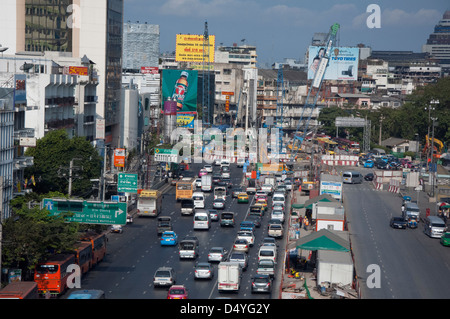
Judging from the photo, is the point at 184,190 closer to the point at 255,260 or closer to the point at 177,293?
the point at 255,260

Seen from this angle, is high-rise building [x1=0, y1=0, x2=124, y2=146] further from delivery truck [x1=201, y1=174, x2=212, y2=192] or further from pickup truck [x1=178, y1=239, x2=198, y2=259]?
pickup truck [x1=178, y1=239, x2=198, y2=259]

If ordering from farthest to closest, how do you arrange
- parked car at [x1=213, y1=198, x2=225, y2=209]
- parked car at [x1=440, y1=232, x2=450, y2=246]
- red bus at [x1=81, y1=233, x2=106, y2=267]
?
parked car at [x1=213, y1=198, x2=225, y2=209] → parked car at [x1=440, y1=232, x2=450, y2=246] → red bus at [x1=81, y1=233, x2=106, y2=267]

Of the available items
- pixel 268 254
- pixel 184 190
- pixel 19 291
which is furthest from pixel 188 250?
pixel 184 190

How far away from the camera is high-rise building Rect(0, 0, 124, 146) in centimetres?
7188

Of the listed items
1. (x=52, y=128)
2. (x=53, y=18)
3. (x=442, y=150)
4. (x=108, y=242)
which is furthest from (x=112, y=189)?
(x=442, y=150)

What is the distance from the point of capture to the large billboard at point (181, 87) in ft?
367

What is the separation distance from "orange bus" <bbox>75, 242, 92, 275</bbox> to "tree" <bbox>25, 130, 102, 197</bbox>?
42.6 ft

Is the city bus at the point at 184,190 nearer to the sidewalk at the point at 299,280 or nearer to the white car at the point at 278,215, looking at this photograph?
the white car at the point at 278,215

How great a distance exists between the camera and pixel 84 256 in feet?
105

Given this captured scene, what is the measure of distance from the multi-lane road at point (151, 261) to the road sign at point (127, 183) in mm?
2122

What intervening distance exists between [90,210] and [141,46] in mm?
127215

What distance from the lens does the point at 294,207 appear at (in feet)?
170

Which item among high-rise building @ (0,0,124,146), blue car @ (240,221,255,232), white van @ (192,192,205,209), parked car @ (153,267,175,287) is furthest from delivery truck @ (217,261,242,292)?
high-rise building @ (0,0,124,146)
